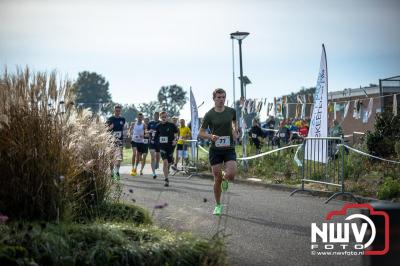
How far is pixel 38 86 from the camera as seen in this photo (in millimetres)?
6496

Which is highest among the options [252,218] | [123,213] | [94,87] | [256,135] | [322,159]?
[94,87]

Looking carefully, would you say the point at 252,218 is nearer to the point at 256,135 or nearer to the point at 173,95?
the point at 256,135

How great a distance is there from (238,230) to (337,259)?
2300 millimetres

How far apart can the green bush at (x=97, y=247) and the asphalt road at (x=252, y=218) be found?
0.30 metres

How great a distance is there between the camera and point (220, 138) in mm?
10773

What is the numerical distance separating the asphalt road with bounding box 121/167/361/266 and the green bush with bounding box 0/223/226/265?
299 mm

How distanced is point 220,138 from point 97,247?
19.8 ft

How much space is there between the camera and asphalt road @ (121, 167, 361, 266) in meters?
7.12

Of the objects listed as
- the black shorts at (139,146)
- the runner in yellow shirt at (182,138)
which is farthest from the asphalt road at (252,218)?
the runner in yellow shirt at (182,138)

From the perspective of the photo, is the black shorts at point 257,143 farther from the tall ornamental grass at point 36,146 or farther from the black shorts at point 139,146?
the tall ornamental grass at point 36,146

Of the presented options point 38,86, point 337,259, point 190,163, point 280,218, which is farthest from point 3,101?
point 190,163

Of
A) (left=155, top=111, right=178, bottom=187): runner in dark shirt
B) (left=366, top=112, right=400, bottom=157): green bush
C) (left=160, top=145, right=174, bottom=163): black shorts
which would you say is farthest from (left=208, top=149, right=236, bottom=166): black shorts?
(left=366, top=112, right=400, bottom=157): green bush

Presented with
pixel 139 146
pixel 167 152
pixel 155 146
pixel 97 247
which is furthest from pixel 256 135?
pixel 97 247

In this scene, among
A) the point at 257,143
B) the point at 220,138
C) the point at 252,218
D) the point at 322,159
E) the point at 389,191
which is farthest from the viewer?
the point at 257,143
